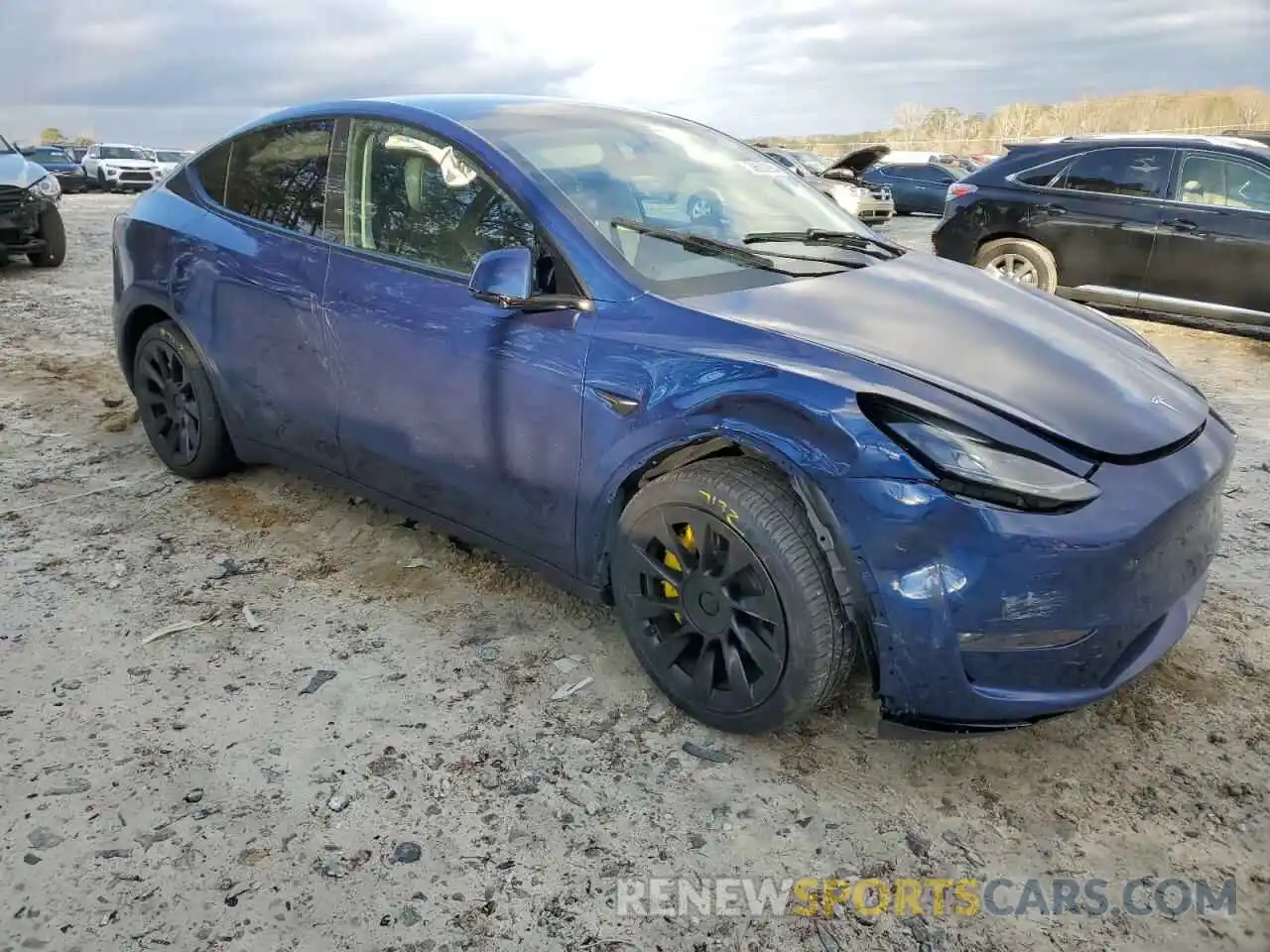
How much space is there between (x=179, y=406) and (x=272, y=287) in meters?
0.94

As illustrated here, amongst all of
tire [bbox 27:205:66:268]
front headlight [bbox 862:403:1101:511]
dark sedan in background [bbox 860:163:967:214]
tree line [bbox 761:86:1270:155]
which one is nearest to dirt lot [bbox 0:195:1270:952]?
front headlight [bbox 862:403:1101:511]

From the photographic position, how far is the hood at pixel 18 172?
363 inches

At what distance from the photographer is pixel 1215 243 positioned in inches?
279

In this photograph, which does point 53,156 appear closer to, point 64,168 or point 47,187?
point 64,168

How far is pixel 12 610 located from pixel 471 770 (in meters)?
1.85

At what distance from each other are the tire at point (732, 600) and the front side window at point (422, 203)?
0.91 m

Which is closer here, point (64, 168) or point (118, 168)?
point (64, 168)

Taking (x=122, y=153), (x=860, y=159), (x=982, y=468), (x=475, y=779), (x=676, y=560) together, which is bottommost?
(x=475, y=779)

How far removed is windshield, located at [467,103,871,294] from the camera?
2785 millimetres

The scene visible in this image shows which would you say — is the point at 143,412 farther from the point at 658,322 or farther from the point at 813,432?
the point at 813,432

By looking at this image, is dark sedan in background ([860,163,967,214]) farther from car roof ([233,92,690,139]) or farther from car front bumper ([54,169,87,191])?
car front bumper ([54,169,87,191])

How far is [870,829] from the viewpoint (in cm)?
227

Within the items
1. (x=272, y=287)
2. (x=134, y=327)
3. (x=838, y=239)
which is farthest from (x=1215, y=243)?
(x=134, y=327)

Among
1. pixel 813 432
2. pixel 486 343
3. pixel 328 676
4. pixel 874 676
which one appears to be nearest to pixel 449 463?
pixel 486 343
